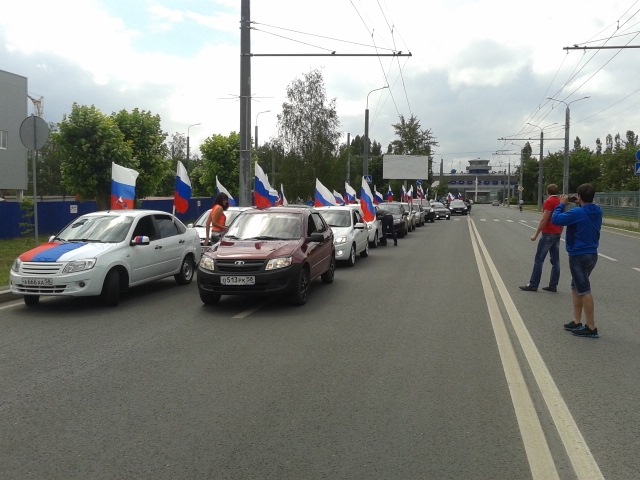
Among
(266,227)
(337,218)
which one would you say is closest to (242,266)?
(266,227)

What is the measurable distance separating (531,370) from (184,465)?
3648 millimetres

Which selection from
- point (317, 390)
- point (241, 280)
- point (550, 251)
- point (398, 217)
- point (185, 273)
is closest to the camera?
point (317, 390)

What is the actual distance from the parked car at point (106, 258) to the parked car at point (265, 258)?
1.32m

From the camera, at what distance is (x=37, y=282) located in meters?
9.16

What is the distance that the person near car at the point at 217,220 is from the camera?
14.3 metres

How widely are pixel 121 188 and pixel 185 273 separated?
3.65 metres

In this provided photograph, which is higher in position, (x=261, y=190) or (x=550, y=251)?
(x=261, y=190)

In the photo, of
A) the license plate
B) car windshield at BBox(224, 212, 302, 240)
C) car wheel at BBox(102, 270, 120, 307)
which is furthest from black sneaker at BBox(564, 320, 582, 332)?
the license plate

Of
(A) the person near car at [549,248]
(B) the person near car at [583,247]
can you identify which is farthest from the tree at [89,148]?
(B) the person near car at [583,247]

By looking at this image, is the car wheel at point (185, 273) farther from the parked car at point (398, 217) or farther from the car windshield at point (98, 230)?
the parked car at point (398, 217)

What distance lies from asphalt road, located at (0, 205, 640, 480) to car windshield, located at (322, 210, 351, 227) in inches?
255

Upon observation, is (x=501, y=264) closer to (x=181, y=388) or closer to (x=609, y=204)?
(x=181, y=388)

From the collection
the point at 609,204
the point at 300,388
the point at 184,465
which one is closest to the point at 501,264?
Answer: the point at 300,388

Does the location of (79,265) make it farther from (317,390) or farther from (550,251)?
(550,251)
